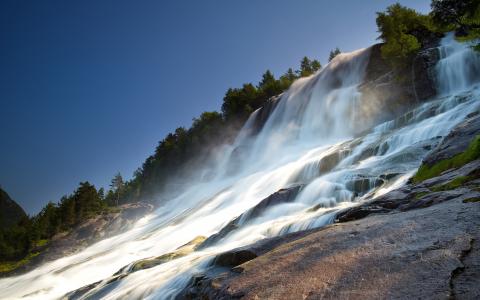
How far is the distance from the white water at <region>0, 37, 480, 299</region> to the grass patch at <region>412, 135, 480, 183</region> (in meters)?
1.81

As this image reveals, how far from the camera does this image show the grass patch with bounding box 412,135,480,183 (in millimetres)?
8938

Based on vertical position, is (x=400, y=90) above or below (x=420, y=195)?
above

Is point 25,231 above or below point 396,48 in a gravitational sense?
below

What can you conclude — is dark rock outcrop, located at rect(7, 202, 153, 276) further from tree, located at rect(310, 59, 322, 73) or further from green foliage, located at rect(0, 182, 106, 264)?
tree, located at rect(310, 59, 322, 73)

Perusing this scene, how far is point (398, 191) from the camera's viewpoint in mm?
8625

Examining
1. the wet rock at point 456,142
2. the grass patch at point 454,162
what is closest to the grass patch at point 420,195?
the grass patch at point 454,162

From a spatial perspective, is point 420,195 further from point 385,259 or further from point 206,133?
point 206,133

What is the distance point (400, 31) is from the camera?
120ft

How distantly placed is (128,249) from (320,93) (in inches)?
1188

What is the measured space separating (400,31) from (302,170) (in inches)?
872

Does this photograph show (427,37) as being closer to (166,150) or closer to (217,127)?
(217,127)

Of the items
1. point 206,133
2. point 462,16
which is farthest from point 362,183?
point 206,133

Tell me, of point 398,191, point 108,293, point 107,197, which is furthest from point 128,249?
point 107,197

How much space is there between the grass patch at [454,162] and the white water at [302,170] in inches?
71.2
